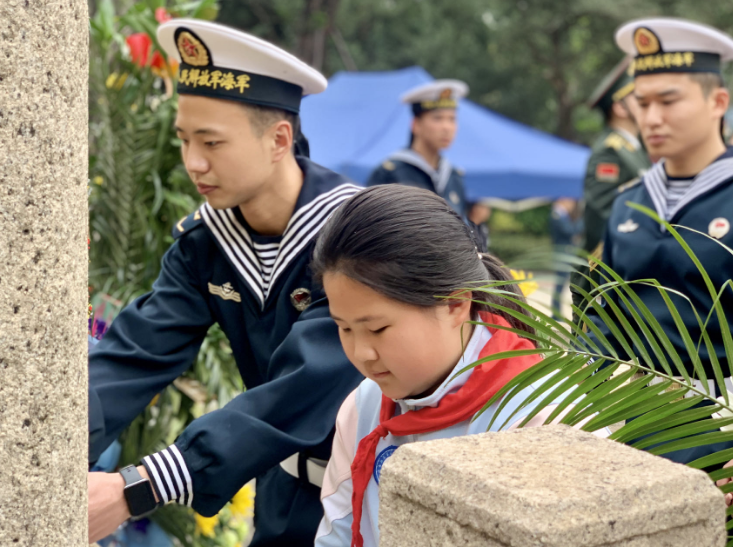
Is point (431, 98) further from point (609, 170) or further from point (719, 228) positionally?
point (719, 228)

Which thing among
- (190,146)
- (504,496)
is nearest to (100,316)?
(190,146)

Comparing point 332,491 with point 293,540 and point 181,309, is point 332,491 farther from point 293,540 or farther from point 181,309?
point 181,309

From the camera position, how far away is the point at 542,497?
40.0 inches

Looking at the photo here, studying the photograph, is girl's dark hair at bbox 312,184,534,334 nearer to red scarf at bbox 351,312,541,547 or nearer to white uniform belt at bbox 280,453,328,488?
red scarf at bbox 351,312,541,547

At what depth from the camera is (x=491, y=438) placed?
1.24m

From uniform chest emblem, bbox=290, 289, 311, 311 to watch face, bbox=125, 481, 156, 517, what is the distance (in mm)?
551

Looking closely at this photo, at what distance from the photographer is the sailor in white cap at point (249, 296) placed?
2057mm

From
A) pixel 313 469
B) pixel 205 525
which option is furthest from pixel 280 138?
pixel 205 525

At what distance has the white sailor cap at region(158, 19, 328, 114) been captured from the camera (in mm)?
2316

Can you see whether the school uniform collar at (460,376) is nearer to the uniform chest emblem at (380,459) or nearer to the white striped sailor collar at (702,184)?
the uniform chest emblem at (380,459)

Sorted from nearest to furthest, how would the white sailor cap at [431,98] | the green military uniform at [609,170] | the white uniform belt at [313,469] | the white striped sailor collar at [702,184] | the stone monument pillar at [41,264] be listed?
the stone monument pillar at [41,264] → the white uniform belt at [313,469] → the white striped sailor collar at [702,184] → the green military uniform at [609,170] → the white sailor cap at [431,98]

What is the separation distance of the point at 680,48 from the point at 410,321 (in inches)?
72.9

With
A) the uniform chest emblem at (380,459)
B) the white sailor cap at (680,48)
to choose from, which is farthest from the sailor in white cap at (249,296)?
the white sailor cap at (680,48)

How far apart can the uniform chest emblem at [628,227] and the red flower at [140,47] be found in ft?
6.15
